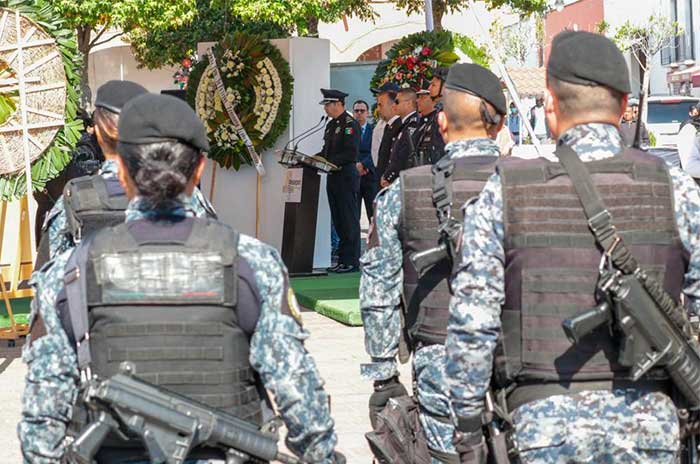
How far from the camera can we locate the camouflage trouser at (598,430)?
359 centimetres

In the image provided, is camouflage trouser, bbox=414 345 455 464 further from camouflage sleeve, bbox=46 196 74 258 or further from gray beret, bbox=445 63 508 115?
camouflage sleeve, bbox=46 196 74 258

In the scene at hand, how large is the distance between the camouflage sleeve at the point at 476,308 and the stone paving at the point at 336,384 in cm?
349

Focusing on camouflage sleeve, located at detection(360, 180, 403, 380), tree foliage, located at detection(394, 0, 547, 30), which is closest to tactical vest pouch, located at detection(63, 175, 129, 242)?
camouflage sleeve, located at detection(360, 180, 403, 380)

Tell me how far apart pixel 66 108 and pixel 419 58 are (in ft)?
14.8

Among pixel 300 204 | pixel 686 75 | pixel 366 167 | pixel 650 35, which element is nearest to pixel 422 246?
pixel 300 204

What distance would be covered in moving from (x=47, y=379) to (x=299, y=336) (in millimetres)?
611

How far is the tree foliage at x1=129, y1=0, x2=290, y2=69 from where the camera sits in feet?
86.7

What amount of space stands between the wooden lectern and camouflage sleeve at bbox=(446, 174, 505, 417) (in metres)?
10.9

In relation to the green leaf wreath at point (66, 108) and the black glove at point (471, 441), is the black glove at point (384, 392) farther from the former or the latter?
the green leaf wreath at point (66, 108)

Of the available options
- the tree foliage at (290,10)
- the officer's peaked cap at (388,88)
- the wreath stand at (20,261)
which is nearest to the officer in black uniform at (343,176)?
the officer's peaked cap at (388,88)

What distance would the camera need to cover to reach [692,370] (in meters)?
3.68

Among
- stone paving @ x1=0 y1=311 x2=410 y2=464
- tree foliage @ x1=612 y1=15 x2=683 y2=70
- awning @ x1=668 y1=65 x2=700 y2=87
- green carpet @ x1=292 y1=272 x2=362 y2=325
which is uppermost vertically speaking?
tree foliage @ x1=612 y1=15 x2=683 y2=70

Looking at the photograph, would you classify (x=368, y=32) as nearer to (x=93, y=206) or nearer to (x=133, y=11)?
(x=133, y=11)

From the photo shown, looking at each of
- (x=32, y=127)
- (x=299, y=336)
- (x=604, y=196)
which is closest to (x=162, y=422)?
(x=299, y=336)
